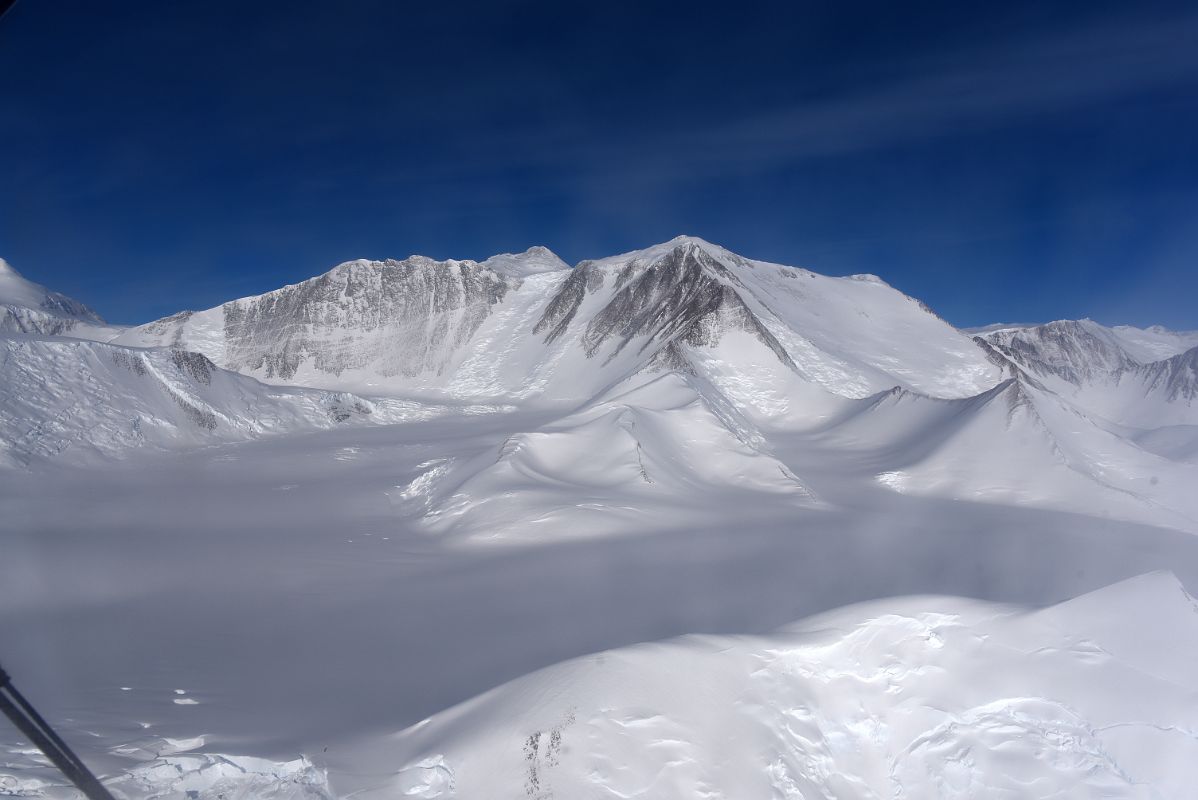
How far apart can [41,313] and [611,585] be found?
13560 cm

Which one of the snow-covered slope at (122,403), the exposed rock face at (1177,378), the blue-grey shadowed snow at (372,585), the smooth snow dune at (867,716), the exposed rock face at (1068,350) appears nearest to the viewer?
the smooth snow dune at (867,716)

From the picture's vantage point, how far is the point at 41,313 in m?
113

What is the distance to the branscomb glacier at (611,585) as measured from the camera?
8727 mm

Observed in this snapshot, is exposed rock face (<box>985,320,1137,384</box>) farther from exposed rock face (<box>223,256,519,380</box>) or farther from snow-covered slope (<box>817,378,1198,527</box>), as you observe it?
snow-covered slope (<box>817,378,1198,527</box>)

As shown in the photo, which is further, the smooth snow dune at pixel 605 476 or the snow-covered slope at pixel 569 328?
the snow-covered slope at pixel 569 328

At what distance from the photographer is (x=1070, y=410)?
54.4 meters

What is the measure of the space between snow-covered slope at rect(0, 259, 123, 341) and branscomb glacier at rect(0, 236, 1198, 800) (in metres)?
67.3

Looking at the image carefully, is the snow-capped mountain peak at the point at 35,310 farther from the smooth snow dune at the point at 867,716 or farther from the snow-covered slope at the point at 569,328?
the smooth snow dune at the point at 867,716

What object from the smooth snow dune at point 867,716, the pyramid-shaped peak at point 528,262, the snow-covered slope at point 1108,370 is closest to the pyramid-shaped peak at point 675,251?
the pyramid-shaped peak at point 528,262

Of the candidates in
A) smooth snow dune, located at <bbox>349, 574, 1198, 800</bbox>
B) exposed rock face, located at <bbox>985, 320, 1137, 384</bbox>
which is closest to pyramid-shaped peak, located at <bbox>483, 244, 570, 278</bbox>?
exposed rock face, located at <bbox>985, 320, 1137, 384</bbox>

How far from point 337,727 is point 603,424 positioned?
27512mm

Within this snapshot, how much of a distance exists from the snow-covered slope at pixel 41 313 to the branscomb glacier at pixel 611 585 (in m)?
67.3

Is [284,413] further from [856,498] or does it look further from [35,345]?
[856,498]

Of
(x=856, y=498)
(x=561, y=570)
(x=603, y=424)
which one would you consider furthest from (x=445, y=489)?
(x=856, y=498)
